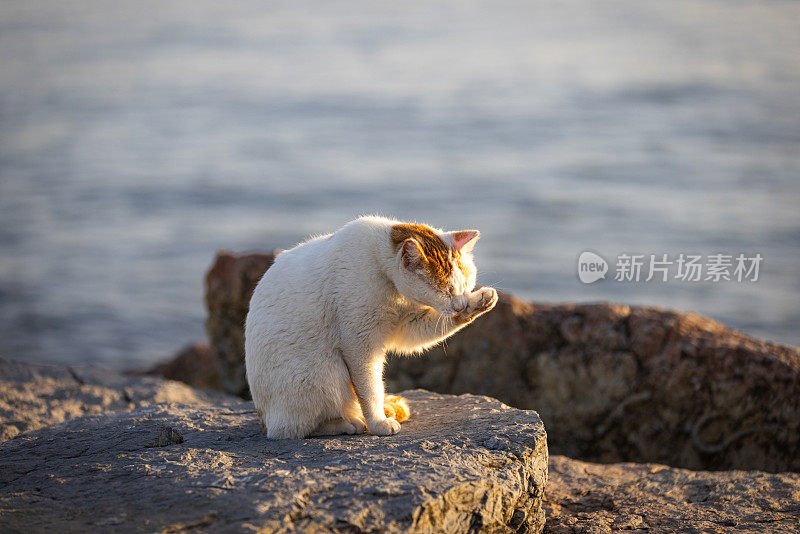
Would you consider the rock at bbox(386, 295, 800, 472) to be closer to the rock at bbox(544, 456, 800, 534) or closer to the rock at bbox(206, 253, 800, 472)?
the rock at bbox(206, 253, 800, 472)

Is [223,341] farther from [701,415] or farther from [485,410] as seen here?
[701,415]

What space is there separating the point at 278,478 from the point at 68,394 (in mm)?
3599

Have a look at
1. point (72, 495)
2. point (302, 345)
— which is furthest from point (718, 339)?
point (72, 495)

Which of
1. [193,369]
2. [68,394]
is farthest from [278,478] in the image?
[193,369]

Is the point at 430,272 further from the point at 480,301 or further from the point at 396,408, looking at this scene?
the point at 396,408

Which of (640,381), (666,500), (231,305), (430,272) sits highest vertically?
(430,272)

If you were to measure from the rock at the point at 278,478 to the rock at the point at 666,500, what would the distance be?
584 millimetres

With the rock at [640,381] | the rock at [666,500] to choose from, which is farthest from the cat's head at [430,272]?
the rock at [640,381]

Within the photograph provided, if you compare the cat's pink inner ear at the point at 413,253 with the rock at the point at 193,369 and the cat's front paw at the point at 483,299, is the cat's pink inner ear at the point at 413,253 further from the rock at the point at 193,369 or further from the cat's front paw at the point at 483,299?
the rock at the point at 193,369

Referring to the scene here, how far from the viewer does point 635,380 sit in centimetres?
660

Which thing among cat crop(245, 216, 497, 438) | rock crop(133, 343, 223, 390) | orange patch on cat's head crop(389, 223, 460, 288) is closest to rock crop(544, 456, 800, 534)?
cat crop(245, 216, 497, 438)

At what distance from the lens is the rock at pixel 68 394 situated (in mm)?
6309

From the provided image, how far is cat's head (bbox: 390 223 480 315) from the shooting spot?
4.31 m

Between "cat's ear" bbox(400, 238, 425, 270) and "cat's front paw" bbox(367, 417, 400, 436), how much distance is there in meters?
1.02
